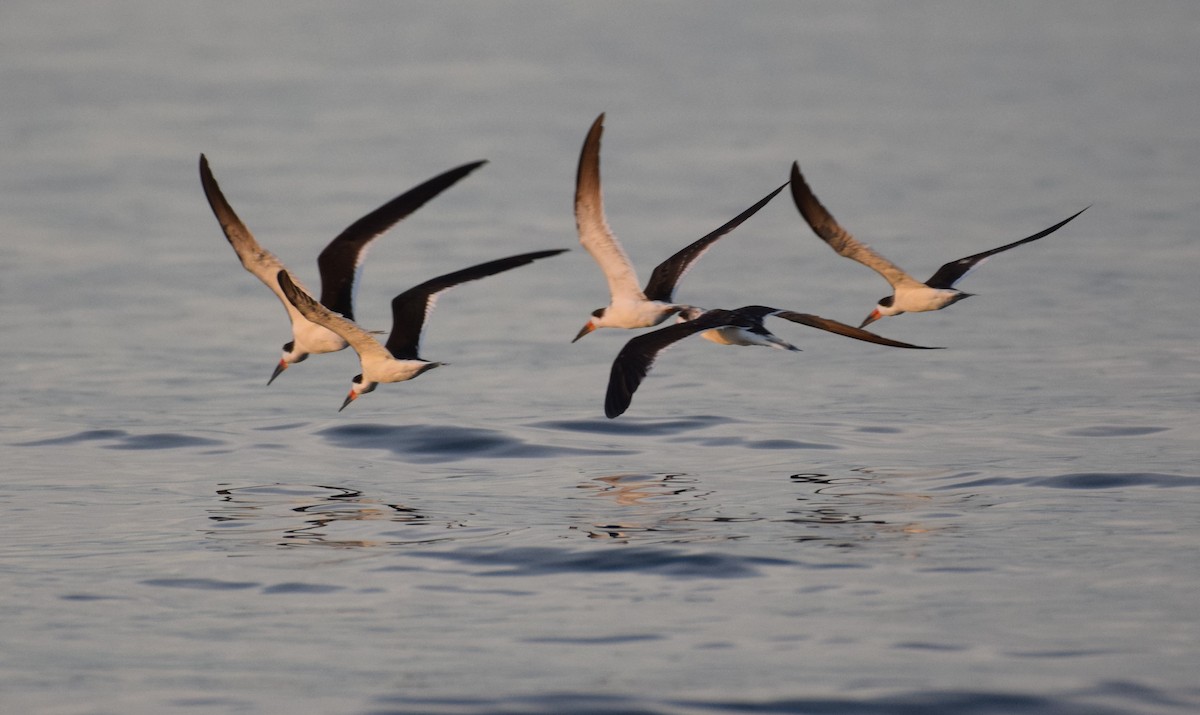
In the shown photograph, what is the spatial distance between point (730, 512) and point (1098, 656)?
4079 millimetres

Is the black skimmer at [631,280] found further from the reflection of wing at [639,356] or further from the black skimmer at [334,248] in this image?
the black skimmer at [334,248]

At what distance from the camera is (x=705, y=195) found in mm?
29391

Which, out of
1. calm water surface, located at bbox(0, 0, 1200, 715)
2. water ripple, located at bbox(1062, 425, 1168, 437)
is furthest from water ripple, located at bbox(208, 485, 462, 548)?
water ripple, located at bbox(1062, 425, 1168, 437)

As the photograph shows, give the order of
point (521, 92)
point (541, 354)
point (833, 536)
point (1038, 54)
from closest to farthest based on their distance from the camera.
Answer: point (833, 536) → point (541, 354) → point (521, 92) → point (1038, 54)

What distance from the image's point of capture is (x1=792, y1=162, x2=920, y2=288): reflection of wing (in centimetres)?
1673

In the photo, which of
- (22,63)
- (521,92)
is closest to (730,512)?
(521,92)

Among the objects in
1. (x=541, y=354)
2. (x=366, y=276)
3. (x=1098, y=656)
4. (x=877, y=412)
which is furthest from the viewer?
(x=366, y=276)

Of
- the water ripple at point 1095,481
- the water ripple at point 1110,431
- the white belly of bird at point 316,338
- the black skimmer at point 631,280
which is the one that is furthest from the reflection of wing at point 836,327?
the white belly of bird at point 316,338

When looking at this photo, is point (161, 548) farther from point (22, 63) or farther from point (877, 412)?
point (22, 63)

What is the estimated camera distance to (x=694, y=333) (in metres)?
16.3

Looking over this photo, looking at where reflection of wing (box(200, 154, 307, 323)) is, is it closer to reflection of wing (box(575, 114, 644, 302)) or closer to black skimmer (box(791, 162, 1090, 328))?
reflection of wing (box(575, 114, 644, 302))

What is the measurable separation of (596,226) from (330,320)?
299 cm

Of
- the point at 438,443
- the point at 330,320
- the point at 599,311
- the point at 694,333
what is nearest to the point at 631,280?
the point at 599,311

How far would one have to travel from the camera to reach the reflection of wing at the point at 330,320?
1478 cm
